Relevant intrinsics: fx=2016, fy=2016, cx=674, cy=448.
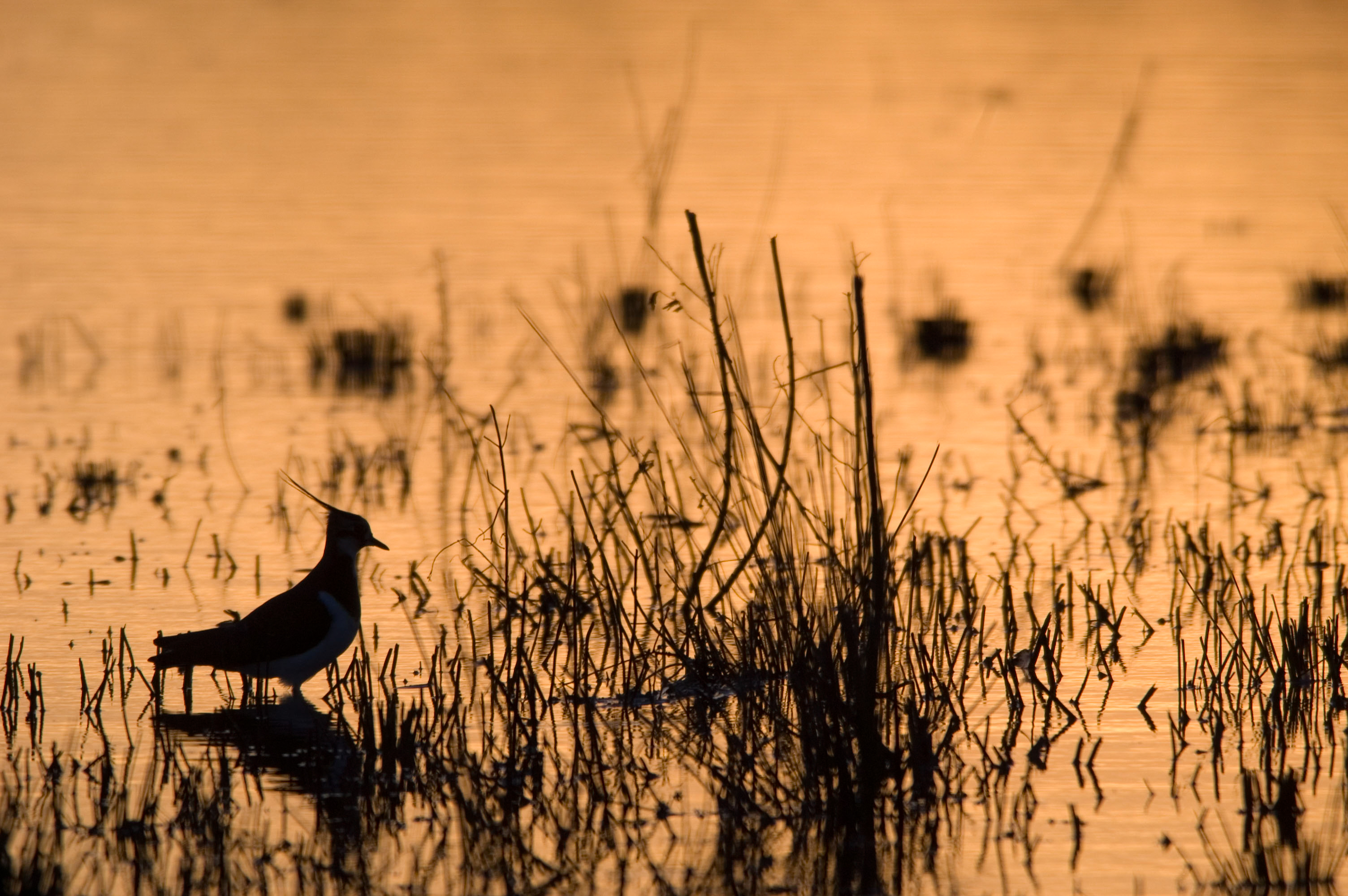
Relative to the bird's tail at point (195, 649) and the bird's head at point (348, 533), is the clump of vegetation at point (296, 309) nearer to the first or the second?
the bird's head at point (348, 533)

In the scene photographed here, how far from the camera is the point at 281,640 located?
630cm

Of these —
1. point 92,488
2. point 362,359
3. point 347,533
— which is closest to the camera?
point 347,533

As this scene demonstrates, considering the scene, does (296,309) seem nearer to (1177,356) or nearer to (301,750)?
(1177,356)

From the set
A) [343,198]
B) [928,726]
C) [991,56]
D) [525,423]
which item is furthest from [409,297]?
[991,56]

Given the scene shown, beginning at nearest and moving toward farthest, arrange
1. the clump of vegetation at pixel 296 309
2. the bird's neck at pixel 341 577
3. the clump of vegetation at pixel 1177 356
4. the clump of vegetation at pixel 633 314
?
the bird's neck at pixel 341 577
the clump of vegetation at pixel 1177 356
the clump of vegetation at pixel 633 314
the clump of vegetation at pixel 296 309

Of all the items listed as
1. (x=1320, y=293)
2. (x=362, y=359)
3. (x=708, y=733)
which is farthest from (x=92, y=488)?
(x=1320, y=293)

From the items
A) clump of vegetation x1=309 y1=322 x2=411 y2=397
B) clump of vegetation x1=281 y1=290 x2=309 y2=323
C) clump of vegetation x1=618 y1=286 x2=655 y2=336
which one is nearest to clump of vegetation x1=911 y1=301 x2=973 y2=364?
clump of vegetation x1=618 y1=286 x2=655 y2=336

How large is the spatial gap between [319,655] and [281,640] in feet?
0.51

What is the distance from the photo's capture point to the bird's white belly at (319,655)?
6352 mm

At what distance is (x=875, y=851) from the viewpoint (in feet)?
16.1

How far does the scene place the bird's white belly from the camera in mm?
6352

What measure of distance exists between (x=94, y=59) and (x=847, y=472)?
31171 millimetres

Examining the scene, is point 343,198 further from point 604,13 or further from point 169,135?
point 604,13

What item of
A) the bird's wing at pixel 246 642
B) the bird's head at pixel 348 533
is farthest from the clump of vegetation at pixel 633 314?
the bird's wing at pixel 246 642
